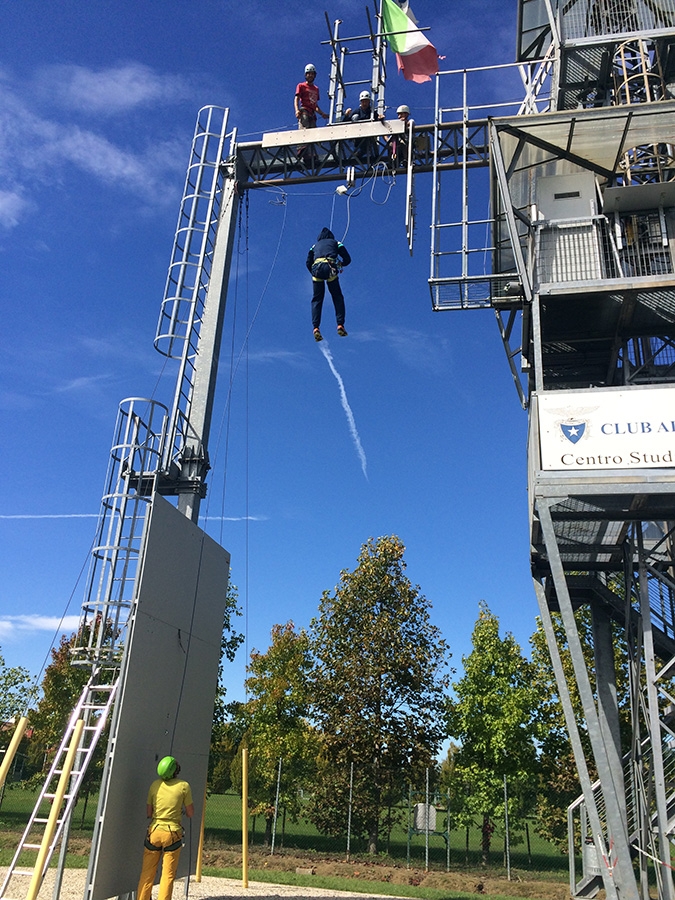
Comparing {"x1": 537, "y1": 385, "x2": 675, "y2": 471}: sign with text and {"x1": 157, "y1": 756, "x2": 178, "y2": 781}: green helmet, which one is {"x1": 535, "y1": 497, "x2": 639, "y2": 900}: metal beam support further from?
{"x1": 157, "y1": 756, "x2": 178, "y2": 781}: green helmet

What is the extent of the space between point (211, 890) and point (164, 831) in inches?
175

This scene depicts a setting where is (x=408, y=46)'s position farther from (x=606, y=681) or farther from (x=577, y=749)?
(x=577, y=749)

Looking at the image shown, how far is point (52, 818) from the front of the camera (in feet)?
25.6

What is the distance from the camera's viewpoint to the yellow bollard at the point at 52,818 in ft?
24.3

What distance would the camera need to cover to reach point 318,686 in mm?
24344

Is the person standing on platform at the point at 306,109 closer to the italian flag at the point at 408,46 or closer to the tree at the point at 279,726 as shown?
the italian flag at the point at 408,46

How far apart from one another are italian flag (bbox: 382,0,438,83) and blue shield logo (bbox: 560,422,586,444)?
944 centimetres

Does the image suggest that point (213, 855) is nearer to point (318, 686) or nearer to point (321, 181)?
point (318, 686)

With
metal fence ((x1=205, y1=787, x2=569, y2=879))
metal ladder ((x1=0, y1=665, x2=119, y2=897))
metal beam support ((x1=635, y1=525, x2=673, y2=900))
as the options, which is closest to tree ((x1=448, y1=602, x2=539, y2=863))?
metal fence ((x1=205, y1=787, x2=569, y2=879))

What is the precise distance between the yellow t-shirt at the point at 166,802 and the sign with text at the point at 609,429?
21.6ft

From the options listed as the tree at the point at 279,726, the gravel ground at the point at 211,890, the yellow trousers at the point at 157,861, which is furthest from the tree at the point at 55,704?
the yellow trousers at the point at 157,861

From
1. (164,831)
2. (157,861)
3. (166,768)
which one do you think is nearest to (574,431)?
(166,768)

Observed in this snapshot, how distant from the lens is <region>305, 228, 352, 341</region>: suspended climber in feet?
41.8

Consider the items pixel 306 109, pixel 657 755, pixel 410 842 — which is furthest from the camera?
pixel 410 842
